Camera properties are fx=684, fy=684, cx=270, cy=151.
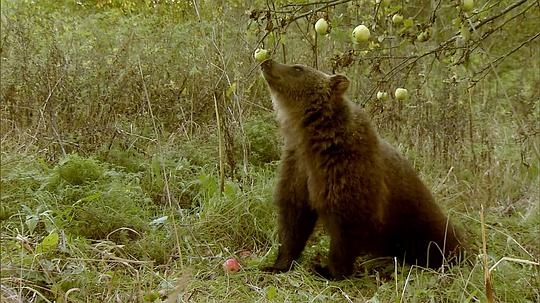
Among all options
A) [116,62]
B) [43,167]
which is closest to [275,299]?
[43,167]

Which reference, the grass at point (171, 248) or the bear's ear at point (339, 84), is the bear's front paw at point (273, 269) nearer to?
the grass at point (171, 248)

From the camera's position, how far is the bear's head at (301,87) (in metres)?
3.95

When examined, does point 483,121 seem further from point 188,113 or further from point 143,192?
point 143,192

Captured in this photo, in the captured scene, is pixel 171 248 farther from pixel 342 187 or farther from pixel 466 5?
pixel 466 5

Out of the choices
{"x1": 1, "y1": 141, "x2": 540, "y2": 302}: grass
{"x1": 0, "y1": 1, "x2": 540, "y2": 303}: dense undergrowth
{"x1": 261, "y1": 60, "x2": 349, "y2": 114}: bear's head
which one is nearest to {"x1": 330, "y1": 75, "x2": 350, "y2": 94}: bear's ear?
{"x1": 261, "y1": 60, "x2": 349, "y2": 114}: bear's head

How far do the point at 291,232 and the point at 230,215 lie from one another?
61 cm

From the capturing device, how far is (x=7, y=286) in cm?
289

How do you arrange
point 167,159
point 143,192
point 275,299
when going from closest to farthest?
point 275,299
point 143,192
point 167,159

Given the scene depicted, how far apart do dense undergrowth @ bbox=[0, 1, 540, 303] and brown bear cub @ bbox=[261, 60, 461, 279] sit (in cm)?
16

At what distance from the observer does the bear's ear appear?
3.93 m

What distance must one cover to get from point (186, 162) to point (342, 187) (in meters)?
1.85

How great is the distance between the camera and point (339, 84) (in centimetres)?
394

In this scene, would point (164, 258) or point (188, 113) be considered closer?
point (164, 258)

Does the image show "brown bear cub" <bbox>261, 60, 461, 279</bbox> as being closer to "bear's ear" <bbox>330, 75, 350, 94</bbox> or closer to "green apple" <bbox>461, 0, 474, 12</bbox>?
"bear's ear" <bbox>330, 75, 350, 94</bbox>
